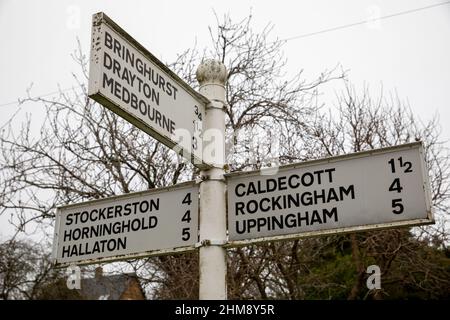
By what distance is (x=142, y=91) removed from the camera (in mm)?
2729

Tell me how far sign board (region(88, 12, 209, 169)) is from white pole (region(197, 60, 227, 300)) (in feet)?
0.25

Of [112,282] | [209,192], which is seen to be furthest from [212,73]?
[112,282]

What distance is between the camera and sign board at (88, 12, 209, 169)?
2.48 metres

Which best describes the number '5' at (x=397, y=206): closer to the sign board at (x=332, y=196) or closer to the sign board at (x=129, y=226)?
the sign board at (x=332, y=196)

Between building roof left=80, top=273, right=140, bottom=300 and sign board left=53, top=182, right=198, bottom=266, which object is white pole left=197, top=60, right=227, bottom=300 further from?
building roof left=80, top=273, right=140, bottom=300

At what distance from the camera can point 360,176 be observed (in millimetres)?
2764

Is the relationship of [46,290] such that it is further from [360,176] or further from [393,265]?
[360,176]

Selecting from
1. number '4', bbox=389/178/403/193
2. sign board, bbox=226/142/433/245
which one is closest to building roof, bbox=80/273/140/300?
sign board, bbox=226/142/433/245

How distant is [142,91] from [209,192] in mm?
701

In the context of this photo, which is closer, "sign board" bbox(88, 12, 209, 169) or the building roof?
"sign board" bbox(88, 12, 209, 169)

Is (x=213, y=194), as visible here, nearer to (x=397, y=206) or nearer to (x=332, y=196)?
(x=332, y=196)

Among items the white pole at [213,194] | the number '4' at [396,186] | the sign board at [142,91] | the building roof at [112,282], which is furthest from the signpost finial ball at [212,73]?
the building roof at [112,282]

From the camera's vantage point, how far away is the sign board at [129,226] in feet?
9.87
